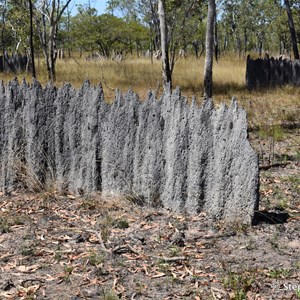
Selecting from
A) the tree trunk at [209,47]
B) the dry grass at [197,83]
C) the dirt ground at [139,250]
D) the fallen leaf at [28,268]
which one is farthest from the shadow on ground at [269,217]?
the tree trunk at [209,47]

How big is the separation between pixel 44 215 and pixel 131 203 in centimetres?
80

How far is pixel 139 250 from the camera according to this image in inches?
169

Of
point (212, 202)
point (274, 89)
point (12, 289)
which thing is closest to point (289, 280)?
point (212, 202)

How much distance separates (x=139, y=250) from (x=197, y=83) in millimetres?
11640

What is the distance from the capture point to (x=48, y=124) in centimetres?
580

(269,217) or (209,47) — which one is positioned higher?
(209,47)

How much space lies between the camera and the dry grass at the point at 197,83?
1038cm

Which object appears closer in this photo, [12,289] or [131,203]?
[12,289]

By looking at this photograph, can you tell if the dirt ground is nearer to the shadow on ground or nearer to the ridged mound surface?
the shadow on ground

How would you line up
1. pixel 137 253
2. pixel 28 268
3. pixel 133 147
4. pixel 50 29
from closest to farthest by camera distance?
pixel 28 268 → pixel 137 253 → pixel 133 147 → pixel 50 29

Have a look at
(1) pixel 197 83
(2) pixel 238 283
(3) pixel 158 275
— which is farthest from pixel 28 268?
(1) pixel 197 83

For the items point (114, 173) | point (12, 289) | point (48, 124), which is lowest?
point (12, 289)

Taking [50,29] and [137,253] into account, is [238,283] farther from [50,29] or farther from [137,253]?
[50,29]

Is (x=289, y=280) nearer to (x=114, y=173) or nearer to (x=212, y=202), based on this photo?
(x=212, y=202)
